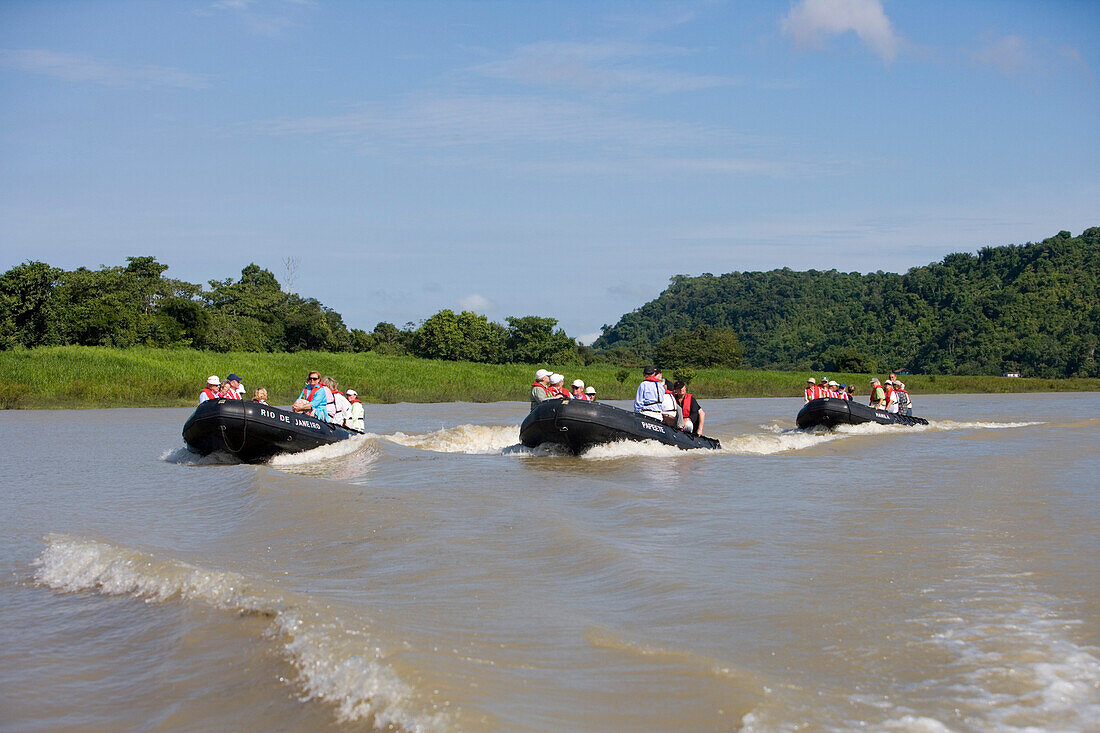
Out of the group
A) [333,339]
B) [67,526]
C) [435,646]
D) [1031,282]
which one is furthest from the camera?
[1031,282]

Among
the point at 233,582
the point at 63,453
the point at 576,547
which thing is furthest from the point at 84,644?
the point at 63,453

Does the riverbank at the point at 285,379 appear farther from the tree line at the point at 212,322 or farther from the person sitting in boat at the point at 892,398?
the person sitting in boat at the point at 892,398

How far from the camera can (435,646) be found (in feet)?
14.5

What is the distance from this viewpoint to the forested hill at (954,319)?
6838 cm

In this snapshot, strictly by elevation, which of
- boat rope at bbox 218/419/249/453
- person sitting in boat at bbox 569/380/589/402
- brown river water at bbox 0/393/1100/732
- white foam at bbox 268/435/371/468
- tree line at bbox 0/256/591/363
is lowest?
brown river water at bbox 0/393/1100/732

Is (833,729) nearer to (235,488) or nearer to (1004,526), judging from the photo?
(1004,526)

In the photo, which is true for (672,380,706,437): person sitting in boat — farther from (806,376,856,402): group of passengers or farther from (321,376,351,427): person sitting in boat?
(806,376,856,402): group of passengers

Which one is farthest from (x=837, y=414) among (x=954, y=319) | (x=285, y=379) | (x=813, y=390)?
(x=954, y=319)

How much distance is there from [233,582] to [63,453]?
10638mm

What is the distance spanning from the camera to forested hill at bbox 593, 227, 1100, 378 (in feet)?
224

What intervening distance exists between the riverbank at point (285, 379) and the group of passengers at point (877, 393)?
17.3 meters

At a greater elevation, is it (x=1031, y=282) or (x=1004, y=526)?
(x=1031, y=282)

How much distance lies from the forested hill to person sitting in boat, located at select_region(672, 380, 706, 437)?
51.7 metres

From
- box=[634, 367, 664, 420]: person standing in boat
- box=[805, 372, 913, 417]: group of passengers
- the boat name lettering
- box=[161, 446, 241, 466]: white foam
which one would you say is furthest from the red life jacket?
box=[161, 446, 241, 466]: white foam
